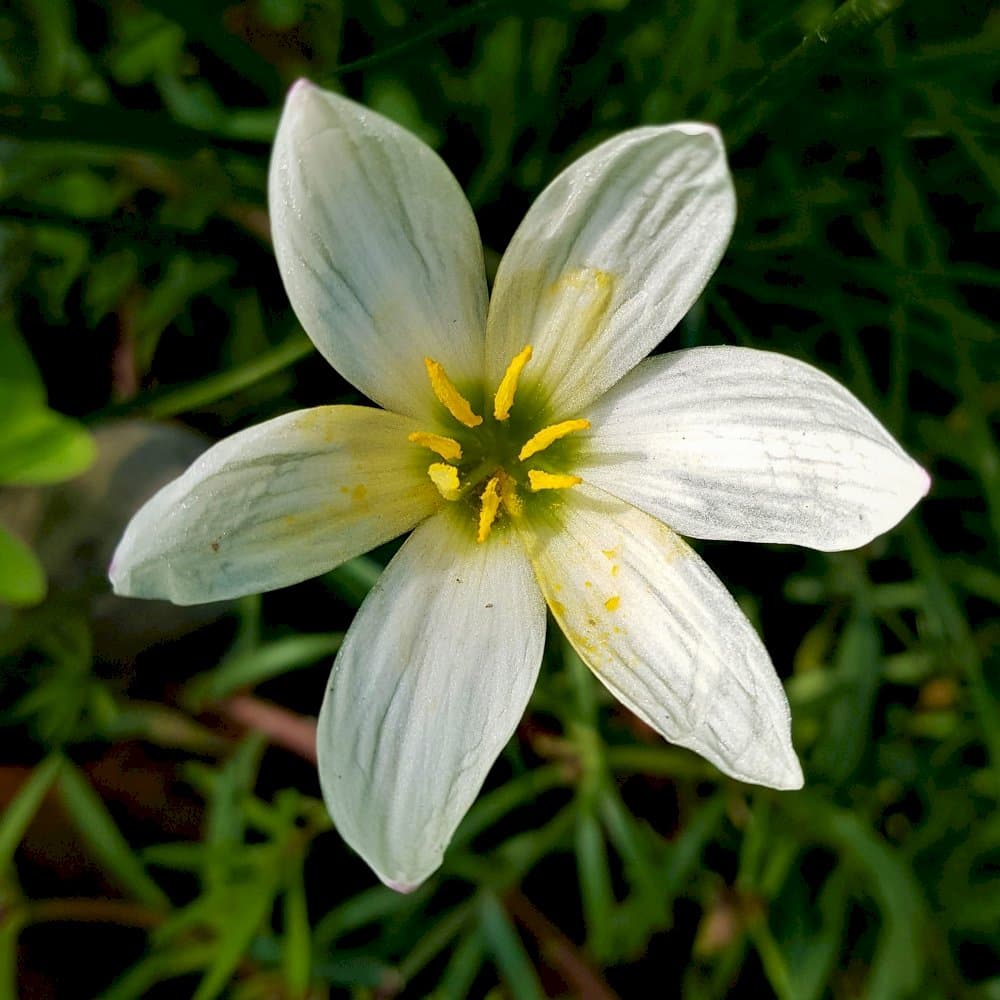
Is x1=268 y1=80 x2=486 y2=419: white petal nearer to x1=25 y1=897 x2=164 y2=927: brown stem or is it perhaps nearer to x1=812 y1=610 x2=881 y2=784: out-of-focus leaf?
x1=812 y1=610 x2=881 y2=784: out-of-focus leaf

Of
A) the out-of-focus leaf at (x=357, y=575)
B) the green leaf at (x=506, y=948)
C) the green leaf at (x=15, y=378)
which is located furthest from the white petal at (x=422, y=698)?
the green leaf at (x=506, y=948)

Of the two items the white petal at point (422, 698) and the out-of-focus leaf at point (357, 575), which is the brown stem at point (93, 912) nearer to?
the out-of-focus leaf at point (357, 575)

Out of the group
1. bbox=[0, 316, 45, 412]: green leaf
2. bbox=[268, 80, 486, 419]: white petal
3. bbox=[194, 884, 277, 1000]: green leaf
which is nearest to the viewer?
bbox=[268, 80, 486, 419]: white petal

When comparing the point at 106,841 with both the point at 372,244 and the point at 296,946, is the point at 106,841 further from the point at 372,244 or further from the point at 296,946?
the point at 372,244

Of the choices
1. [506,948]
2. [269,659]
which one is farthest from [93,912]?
[506,948]

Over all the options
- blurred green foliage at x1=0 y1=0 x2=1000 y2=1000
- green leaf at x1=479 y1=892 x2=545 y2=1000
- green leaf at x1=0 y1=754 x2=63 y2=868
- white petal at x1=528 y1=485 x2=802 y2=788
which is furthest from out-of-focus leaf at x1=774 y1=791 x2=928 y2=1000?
green leaf at x1=0 y1=754 x2=63 y2=868

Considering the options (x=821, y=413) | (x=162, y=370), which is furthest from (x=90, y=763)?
(x=821, y=413)
